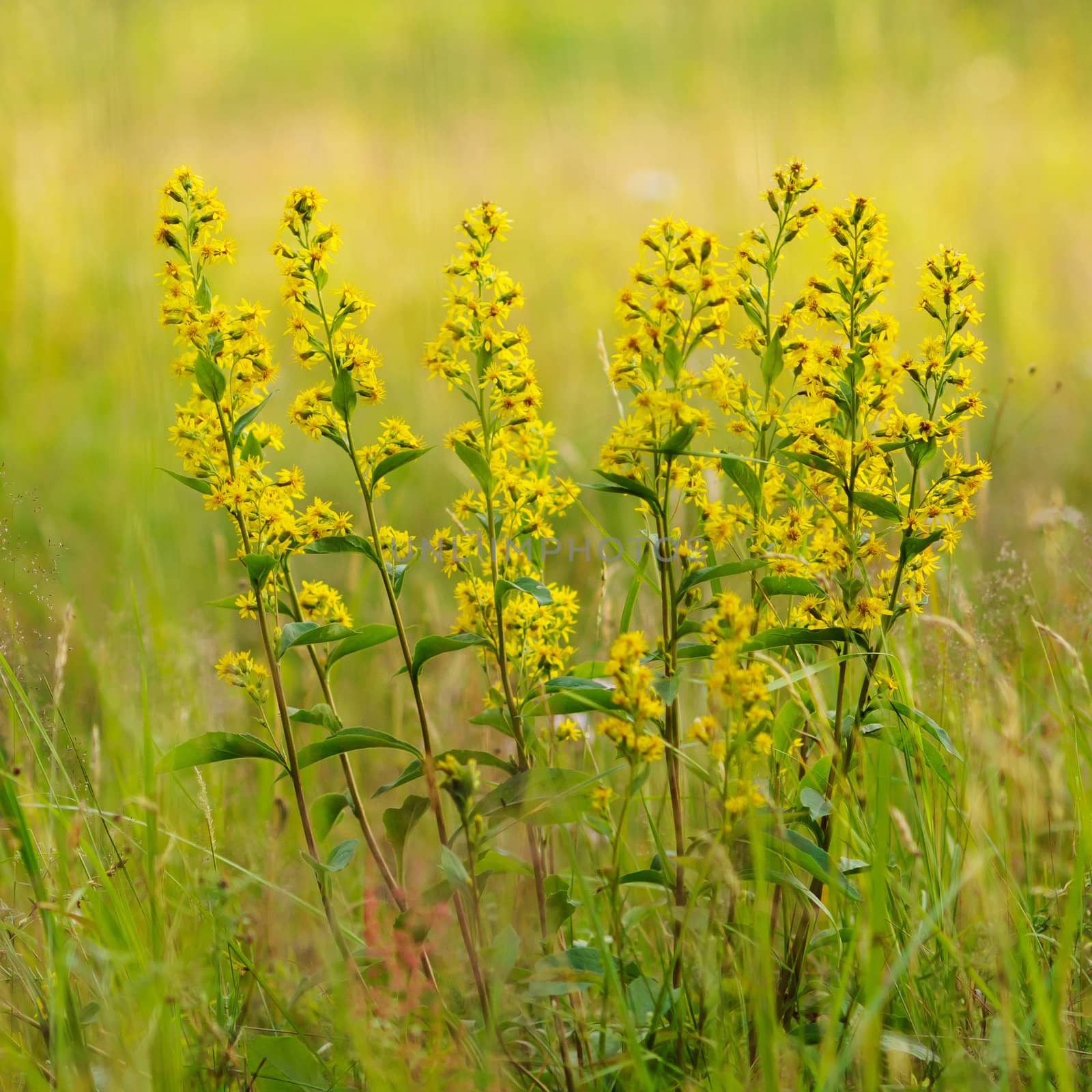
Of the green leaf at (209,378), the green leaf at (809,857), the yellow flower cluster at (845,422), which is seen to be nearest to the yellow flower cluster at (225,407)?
the green leaf at (209,378)

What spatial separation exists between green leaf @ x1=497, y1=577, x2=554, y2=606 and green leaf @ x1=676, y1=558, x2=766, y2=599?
190mm

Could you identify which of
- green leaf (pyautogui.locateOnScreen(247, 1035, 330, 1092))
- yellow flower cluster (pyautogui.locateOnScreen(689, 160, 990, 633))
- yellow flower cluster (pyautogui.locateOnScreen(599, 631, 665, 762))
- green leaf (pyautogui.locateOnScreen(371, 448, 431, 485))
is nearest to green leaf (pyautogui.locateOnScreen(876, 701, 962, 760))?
yellow flower cluster (pyautogui.locateOnScreen(689, 160, 990, 633))

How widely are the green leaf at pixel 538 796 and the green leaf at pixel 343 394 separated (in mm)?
532

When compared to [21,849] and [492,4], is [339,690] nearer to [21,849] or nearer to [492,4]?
[21,849]

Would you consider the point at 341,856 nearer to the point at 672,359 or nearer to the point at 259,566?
the point at 259,566

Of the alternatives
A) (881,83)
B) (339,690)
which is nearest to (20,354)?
(339,690)

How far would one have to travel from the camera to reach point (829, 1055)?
1.32 meters

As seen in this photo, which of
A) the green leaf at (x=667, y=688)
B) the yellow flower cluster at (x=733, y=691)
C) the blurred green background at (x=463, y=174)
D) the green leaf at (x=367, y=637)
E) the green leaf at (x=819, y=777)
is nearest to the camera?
the yellow flower cluster at (x=733, y=691)

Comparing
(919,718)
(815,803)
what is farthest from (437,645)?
(919,718)

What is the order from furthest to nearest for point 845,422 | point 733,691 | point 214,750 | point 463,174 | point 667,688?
1. point 463,174
2. point 845,422
3. point 214,750
4. point 667,688
5. point 733,691

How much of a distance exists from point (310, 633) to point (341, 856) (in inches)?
12.9

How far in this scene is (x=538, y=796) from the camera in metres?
1.46

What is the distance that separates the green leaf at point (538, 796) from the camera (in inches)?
58.1

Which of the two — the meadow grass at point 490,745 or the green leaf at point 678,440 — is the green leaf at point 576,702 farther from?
the green leaf at point 678,440
